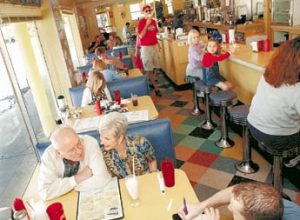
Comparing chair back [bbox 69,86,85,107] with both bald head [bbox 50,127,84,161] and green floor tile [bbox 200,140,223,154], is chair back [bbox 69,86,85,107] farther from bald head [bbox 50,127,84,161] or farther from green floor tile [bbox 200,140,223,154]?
bald head [bbox 50,127,84,161]

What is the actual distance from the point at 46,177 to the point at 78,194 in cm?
24

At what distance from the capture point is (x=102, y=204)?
1608mm

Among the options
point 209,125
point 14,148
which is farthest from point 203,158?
point 14,148

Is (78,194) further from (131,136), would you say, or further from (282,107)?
(282,107)

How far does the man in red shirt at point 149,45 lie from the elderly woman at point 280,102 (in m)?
3.84

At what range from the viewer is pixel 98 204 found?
5.30 ft

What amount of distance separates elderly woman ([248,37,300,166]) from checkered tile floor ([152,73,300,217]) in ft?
2.37

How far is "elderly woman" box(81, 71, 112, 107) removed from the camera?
3.28 m

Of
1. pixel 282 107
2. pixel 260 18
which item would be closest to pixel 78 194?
pixel 282 107

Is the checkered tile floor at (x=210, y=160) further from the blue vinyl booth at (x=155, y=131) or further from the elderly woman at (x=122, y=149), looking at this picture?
the elderly woman at (x=122, y=149)

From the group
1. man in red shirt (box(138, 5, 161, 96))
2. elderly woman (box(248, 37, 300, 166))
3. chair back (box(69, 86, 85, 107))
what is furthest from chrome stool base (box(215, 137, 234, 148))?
man in red shirt (box(138, 5, 161, 96))

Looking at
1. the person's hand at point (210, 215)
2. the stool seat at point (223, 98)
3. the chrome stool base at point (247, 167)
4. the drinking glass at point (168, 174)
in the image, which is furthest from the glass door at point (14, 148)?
the chrome stool base at point (247, 167)

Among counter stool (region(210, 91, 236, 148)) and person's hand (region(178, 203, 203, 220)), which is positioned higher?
person's hand (region(178, 203, 203, 220))

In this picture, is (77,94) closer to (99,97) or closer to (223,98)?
(99,97)
